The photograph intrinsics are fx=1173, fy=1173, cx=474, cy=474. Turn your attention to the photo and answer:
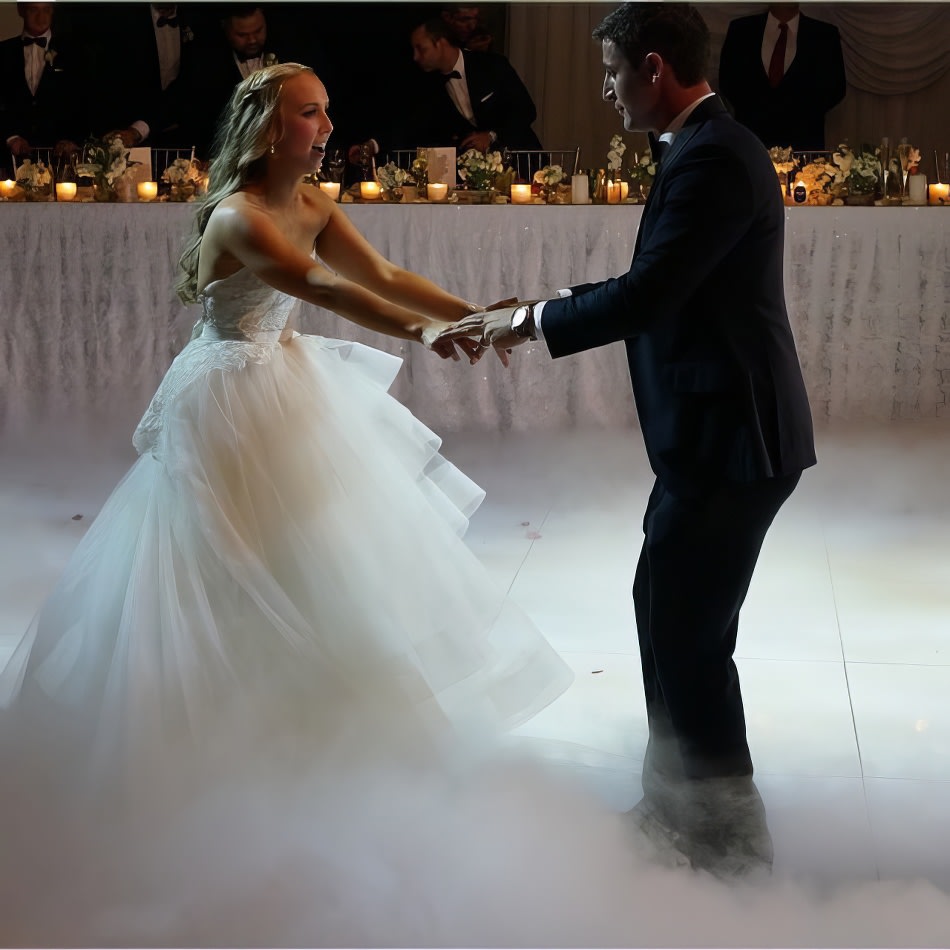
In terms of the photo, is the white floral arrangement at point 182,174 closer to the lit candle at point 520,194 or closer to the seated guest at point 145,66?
the seated guest at point 145,66

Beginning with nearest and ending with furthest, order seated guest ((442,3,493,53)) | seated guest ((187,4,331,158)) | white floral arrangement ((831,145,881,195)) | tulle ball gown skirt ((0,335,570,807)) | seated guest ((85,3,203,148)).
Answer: tulle ball gown skirt ((0,335,570,807)), white floral arrangement ((831,145,881,195)), seated guest ((187,4,331,158)), seated guest ((85,3,203,148)), seated guest ((442,3,493,53))

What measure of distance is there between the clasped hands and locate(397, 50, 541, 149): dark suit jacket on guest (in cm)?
457

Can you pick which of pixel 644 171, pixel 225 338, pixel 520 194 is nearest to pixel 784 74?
pixel 644 171

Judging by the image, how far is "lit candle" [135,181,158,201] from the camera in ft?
17.8

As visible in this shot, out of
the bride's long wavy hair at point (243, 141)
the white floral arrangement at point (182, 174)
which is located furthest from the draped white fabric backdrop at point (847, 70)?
the bride's long wavy hair at point (243, 141)

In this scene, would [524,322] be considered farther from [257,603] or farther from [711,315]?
[257,603]

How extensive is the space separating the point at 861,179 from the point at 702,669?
3.91m

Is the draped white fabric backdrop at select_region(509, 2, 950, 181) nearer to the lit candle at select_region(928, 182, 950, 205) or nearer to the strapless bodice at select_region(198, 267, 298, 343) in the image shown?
the lit candle at select_region(928, 182, 950, 205)

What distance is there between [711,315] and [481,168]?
12.1 ft

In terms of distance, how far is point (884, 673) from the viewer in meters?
2.80

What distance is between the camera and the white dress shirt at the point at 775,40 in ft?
22.6

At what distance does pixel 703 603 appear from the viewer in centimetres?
187

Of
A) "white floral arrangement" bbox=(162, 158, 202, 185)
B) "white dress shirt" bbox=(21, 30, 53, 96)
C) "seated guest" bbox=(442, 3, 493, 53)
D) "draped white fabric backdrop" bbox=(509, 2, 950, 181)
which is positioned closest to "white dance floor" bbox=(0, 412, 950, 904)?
"white floral arrangement" bbox=(162, 158, 202, 185)

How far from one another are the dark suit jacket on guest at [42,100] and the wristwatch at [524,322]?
564 cm
